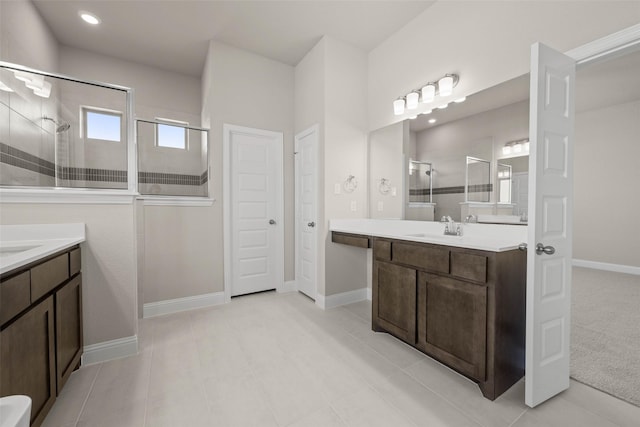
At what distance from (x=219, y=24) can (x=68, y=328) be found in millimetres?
3145

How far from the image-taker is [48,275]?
1385mm

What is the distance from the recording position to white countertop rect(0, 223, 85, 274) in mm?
1599

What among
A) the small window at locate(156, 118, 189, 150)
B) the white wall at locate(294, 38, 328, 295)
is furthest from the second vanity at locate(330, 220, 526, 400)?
the small window at locate(156, 118, 189, 150)

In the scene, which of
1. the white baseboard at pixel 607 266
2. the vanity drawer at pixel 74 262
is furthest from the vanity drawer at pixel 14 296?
the white baseboard at pixel 607 266

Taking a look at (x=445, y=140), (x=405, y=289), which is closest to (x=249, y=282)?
(x=405, y=289)

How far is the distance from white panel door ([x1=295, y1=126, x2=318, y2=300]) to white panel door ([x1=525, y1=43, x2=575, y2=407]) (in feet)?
7.17

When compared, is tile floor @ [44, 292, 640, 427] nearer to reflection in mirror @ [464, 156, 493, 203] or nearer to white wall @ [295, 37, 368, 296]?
white wall @ [295, 37, 368, 296]

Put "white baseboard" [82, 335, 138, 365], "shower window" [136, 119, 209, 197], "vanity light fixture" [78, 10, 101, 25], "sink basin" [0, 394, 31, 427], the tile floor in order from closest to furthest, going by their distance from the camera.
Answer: "sink basin" [0, 394, 31, 427]
the tile floor
"white baseboard" [82, 335, 138, 365]
"vanity light fixture" [78, 10, 101, 25]
"shower window" [136, 119, 209, 197]

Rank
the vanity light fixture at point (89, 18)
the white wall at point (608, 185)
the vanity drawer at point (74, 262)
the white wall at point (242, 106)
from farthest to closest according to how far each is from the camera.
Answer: the white wall at point (608, 185) → the white wall at point (242, 106) → the vanity light fixture at point (89, 18) → the vanity drawer at point (74, 262)

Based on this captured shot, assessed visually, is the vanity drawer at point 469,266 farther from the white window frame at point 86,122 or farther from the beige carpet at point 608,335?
the white window frame at point 86,122

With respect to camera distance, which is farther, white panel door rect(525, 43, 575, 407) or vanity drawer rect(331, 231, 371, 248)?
vanity drawer rect(331, 231, 371, 248)

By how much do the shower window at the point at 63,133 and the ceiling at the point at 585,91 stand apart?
287 centimetres

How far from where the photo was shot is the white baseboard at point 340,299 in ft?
10.3

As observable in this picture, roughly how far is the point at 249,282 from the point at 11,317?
2.56 m
